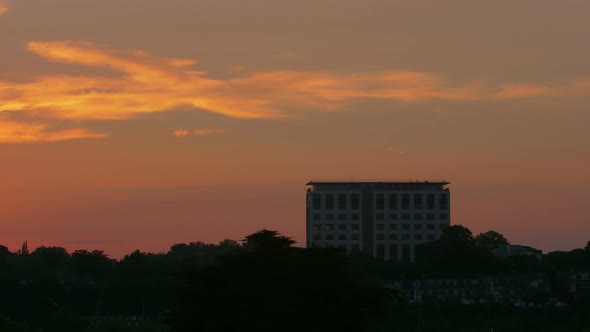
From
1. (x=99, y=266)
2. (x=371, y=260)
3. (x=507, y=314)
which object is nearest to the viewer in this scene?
(x=507, y=314)

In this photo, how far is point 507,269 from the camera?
606 feet

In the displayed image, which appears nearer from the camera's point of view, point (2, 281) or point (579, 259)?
point (2, 281)

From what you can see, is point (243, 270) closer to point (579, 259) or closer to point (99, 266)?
point (99, 266)

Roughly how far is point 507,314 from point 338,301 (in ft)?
240

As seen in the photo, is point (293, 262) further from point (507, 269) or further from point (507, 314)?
point (507, 269)

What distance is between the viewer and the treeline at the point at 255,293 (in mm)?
74938

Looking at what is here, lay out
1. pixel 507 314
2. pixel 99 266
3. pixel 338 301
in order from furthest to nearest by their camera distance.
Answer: pixel 99 266 < pixel 507 314 < pixel 338 301

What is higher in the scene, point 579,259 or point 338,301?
point 579,259

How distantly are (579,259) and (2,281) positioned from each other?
91.2m

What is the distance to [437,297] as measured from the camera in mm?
157750

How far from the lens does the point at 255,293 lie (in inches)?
2950

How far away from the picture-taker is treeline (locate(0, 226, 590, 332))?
7494 centimetres

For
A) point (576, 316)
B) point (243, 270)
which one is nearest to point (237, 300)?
point (243, 270)

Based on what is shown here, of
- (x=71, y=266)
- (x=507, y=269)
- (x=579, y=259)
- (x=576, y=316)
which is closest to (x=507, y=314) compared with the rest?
(x=576, y=316)
